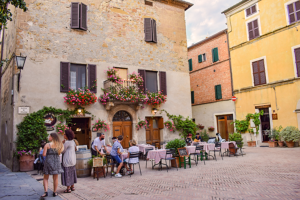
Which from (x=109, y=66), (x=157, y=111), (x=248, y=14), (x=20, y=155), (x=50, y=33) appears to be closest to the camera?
(x=20, y=155)

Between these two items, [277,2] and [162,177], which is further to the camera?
[277,2]

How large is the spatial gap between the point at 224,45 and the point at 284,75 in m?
6.08

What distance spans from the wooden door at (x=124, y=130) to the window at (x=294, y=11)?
41.4 ft

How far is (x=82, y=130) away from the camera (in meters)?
12.7

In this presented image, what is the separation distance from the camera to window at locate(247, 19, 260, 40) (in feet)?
58.7

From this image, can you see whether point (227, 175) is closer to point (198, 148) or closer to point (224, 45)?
point (198, 148)

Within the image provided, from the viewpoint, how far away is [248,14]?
1848 centimetres

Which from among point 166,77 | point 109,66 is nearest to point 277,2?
point 166,77

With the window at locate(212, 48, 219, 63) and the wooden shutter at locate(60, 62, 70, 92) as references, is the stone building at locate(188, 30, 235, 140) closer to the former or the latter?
the window at locate(212, 48, 219, 63)

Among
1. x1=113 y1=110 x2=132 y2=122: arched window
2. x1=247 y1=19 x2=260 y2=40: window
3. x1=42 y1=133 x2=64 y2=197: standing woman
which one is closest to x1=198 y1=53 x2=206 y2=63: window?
x1=247 y1=19 x2=260 y2=40: window

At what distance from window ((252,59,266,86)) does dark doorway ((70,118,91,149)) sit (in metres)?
12.6

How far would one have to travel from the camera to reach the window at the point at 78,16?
1241 cm

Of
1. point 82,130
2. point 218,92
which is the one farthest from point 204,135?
point 82,130

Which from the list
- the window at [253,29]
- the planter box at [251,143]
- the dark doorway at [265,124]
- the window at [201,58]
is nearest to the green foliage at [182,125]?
the planter box at [251,143]
